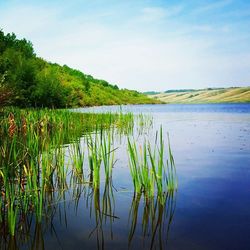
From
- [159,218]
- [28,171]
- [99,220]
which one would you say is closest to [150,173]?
[159,218]

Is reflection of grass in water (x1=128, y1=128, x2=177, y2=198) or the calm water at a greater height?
reflection of grass in water (x1=128, y1=128, x2=177, y2=198)

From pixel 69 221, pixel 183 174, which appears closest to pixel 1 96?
pixel 69 221

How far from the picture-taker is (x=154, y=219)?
4824mm

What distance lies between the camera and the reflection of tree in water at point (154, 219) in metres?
4.18

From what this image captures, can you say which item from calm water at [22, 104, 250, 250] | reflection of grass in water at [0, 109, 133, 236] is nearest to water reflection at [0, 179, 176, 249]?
calm water at [22, 104, 250, 250]

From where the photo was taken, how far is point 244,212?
5.22 metres

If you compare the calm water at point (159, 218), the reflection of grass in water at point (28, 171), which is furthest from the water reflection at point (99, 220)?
the reflection of grass in water at point (28, 171)

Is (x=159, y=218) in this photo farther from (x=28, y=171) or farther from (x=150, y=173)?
(x=28, y=171)

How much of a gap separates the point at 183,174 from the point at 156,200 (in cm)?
241

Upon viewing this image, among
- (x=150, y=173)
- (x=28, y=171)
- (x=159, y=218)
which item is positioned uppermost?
(x=28, y=171)

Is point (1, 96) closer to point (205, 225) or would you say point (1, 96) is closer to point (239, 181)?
point (205, 225)

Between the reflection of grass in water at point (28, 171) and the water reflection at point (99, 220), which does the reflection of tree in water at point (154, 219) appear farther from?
the reflection of grass in water at point (28, 171)

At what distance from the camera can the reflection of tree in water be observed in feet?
13.7

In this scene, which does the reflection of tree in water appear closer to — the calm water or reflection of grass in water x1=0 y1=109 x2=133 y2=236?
the calm water
